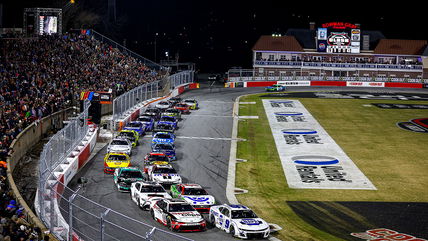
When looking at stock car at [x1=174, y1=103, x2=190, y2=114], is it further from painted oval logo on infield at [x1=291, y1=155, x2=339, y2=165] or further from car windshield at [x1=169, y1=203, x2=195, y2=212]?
car windshield at [x1=169, y1=203, x2=195, y2=212]

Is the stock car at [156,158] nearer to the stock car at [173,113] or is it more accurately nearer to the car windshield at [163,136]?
the car windshield at [163,136]

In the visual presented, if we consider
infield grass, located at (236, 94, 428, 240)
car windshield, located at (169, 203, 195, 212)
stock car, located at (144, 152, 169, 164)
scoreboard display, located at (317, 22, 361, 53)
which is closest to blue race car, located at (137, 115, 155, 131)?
infield grass, located at (236, 94, 428, 240)

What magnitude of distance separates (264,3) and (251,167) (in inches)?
5314

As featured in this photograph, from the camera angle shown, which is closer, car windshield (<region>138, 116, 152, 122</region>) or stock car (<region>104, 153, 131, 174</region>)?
stock car (<region>104, 153, 131, 174</region>)

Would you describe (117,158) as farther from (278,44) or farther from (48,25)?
(278,44)

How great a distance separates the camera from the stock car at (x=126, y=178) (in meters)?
31.1

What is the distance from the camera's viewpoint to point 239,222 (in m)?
24.8

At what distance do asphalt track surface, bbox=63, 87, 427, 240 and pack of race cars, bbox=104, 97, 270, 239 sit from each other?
480 mm

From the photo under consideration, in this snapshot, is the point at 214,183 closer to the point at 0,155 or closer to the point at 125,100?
the point at 0,155

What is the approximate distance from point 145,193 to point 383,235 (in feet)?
37.2

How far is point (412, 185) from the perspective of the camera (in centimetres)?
3653

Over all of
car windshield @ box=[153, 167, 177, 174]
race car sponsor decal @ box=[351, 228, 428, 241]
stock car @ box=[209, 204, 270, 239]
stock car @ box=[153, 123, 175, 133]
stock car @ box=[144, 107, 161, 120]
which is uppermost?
stock car @ box=[144, 107, 161, 120]

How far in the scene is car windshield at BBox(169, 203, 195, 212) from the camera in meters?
25.4

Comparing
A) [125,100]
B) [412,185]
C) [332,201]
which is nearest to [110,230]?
[332,201]
